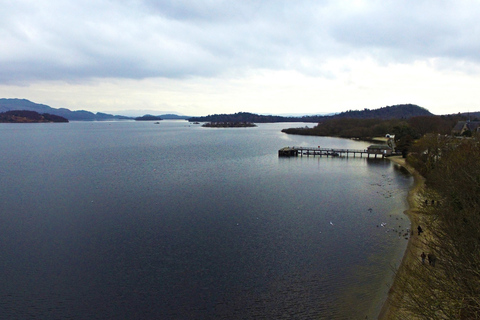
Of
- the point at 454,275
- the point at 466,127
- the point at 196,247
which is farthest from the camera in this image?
the point at 466,127

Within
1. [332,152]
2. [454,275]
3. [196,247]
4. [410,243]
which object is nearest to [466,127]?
[332,152]

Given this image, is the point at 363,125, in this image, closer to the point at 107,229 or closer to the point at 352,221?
the point at 352,221

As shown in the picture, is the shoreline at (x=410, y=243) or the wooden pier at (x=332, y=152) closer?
the shoreline at (x=410, y=243)

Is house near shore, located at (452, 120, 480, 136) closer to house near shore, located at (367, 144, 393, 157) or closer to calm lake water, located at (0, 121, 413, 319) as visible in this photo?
house near shore, located at (367, 144, 393, 157)

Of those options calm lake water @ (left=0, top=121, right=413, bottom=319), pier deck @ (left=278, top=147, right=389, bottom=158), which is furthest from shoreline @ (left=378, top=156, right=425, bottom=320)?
pier deck @ (left=278, top=147, right=389, bottom=158)

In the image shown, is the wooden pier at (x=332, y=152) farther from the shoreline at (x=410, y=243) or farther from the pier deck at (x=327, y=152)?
the shoreline at (x=410, y=243)

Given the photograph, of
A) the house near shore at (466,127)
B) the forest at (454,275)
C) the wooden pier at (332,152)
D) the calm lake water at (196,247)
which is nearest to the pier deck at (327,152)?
the wooden pier at (332,152)

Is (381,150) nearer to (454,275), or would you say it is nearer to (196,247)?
(196,247)

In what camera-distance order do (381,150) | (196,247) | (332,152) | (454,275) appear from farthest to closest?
1. (332,152)
2. (381,150)
3. (196,247)
4. (454,275)
